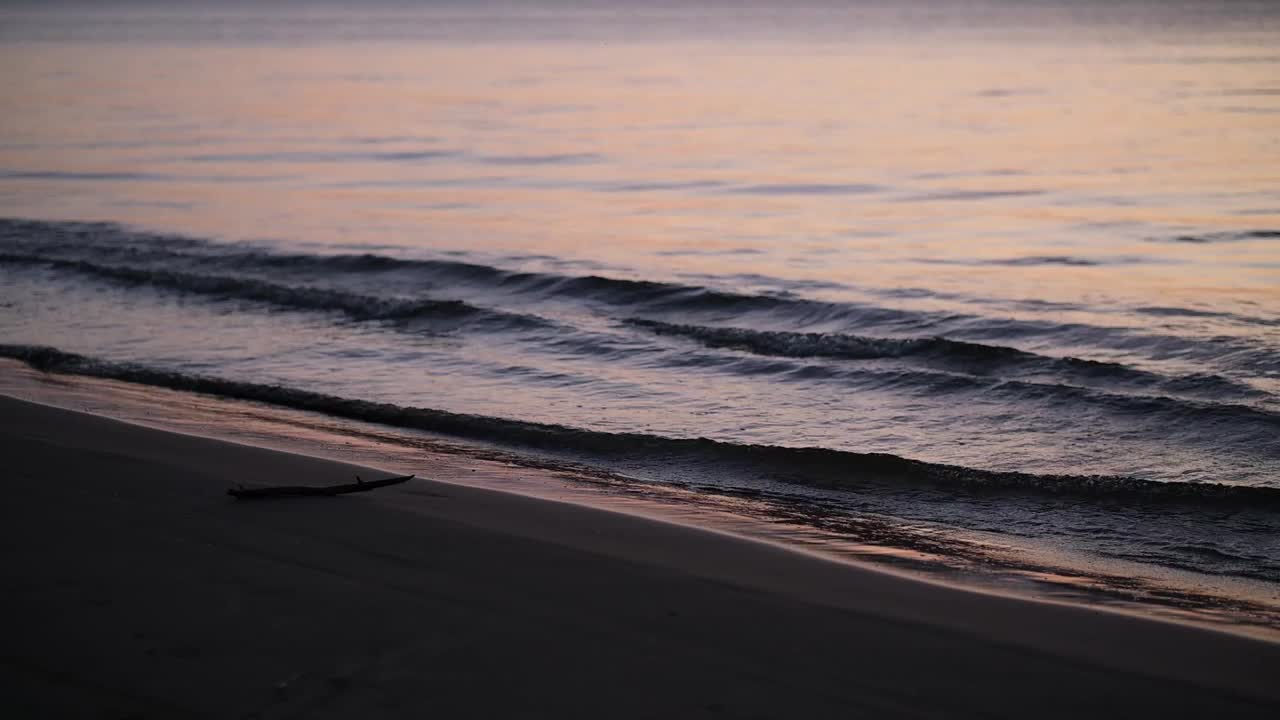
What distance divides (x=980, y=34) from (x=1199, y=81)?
50695 millimetres

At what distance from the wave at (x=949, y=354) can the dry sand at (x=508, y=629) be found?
5471mm

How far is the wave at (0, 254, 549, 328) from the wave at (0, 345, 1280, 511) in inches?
132

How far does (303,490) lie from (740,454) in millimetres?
3175

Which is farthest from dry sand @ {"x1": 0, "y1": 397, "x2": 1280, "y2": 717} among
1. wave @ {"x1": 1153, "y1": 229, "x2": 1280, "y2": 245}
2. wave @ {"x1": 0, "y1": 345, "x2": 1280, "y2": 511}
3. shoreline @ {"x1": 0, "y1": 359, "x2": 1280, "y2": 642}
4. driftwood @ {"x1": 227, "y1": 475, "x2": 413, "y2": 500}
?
wave @ {"x1": 1153, "y1": 229, "x2": 1280, "y2": 245}

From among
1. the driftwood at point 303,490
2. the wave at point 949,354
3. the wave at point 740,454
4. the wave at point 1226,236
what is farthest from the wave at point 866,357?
the wave at point 1226,236

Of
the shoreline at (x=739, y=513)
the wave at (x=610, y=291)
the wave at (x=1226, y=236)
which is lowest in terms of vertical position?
the shoreline at (x=739, y=513)

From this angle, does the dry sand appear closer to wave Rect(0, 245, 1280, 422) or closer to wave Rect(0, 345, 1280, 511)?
wave Rect(0, 345, 1280, 511)

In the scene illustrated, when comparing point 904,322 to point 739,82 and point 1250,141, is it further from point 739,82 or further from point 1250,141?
point 739,82

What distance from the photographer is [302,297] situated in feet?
48.1

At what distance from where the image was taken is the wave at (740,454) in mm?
7742

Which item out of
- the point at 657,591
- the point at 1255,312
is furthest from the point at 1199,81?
the point at 657,591

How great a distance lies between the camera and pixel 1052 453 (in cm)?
872

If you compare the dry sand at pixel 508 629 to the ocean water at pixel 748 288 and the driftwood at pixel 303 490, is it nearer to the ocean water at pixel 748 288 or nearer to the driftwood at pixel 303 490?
the driftwood at pixel 303 490

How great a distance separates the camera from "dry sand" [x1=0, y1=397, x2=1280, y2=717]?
4434 millimetres
